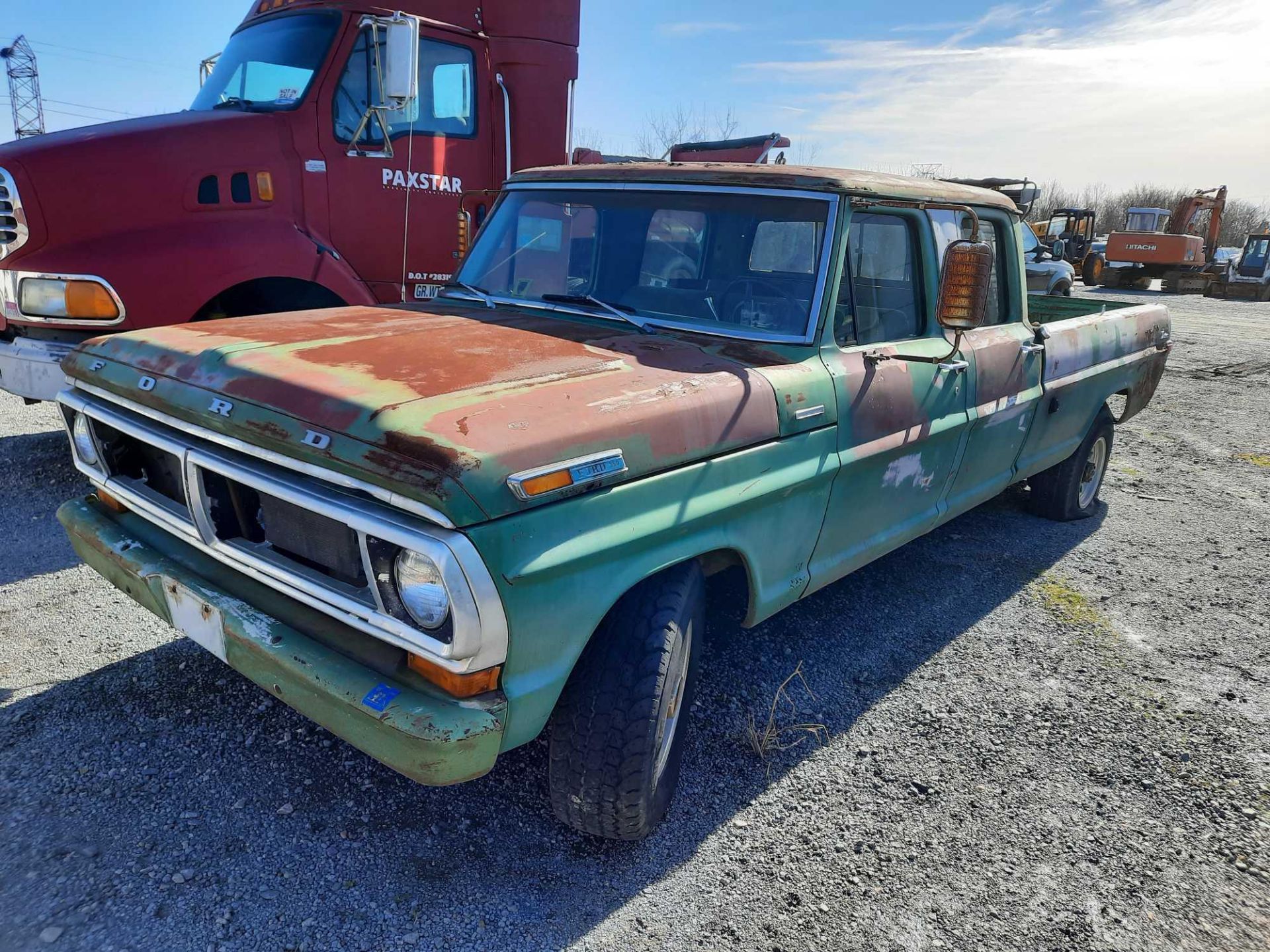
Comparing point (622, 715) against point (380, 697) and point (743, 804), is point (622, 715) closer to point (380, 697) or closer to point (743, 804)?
point (380, 697)

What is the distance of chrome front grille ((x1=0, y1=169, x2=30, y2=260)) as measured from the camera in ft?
14.8

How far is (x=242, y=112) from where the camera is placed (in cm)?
526

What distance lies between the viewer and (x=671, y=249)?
3.31 m

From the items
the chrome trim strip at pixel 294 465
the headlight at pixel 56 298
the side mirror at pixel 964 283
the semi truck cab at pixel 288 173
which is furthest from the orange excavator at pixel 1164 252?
the chrome trim strip at pixel 294 465

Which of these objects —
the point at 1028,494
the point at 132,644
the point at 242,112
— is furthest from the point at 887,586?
the point at 242,112

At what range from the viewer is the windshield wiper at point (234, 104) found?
17.6 feet

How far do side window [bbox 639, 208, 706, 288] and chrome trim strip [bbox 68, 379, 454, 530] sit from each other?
1.60 m

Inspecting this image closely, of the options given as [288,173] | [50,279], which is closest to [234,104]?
[288,173]

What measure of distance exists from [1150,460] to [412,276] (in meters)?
5.84

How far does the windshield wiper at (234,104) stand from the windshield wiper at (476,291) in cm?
264

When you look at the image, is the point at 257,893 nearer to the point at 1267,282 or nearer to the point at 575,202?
the point at 575,202

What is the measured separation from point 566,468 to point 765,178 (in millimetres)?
1639

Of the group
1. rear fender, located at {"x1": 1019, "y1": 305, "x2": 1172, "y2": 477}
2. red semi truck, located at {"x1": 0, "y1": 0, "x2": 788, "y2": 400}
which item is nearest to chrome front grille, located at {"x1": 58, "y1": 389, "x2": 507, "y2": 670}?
red semi truck, located at {"x1": 0, "y1": 0, "x2": 788, "y2": 400}

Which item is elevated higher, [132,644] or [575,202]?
[575,202]
